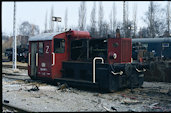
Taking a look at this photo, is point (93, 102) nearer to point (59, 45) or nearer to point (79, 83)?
point (79, 83)

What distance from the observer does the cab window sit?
1027cm

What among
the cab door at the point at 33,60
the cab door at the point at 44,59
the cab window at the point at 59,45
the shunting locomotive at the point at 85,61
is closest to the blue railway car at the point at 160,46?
the shunting locomotive at the point at 85,61

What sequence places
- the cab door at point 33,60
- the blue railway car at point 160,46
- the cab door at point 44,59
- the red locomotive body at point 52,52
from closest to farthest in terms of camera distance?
1. the red locomotive body at point 52,52
2. the cab door at point 44,59
3. the cab door at point 33,60
4. the blue railway car at point 160,46

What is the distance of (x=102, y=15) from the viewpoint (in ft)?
142

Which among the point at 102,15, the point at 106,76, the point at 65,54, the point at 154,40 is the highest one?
the point at 102,15

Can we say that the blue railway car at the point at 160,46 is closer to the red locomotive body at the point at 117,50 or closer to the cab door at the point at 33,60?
the red locomotive body at the point at 117,50

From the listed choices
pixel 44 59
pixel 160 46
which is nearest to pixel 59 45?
pixel 44 59

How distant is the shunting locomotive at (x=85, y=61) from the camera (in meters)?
8.48

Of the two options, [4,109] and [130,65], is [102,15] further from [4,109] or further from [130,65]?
[4,109]

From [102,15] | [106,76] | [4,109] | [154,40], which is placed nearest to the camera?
[4,109]

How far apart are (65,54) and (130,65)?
3.38 meters

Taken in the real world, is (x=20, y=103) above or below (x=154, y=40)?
below

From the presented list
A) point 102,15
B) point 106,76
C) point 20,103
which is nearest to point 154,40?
point 106,76

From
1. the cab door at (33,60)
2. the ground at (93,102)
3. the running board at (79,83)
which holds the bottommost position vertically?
the ground at (93,102)
